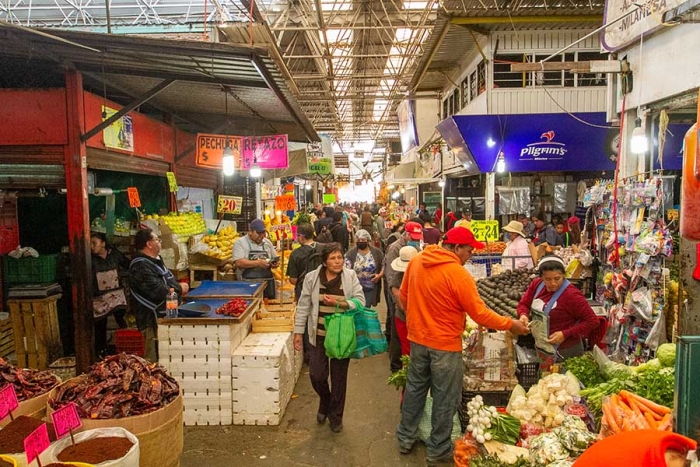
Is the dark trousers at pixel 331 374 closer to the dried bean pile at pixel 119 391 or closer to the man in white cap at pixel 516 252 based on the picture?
the dried bean pile at pixel 119 391

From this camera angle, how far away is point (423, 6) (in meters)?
14.1

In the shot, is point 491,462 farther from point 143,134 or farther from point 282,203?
point 282,203

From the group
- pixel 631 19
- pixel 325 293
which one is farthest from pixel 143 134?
pixel 631 19

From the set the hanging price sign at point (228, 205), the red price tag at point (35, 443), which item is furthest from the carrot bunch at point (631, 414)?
the hanging price sign at point (228, 205)

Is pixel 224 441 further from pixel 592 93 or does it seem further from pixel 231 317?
pixel 592 93

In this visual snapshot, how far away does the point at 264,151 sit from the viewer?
10.4 metres

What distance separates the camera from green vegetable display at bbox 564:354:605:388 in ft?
14.1

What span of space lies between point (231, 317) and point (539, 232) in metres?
9.03

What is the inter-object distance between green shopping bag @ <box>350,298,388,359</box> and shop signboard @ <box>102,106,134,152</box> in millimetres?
4852

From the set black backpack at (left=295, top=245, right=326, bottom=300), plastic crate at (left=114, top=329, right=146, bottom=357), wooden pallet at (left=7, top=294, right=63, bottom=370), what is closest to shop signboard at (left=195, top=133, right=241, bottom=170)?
black backpack at (left=295, top=245, right=326, bottom=300)

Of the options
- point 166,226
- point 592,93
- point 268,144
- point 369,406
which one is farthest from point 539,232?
point 166,226

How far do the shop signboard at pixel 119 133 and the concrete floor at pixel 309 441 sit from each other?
4.58 metres

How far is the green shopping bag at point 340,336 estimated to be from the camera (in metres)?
4.98

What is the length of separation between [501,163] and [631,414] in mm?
10688
